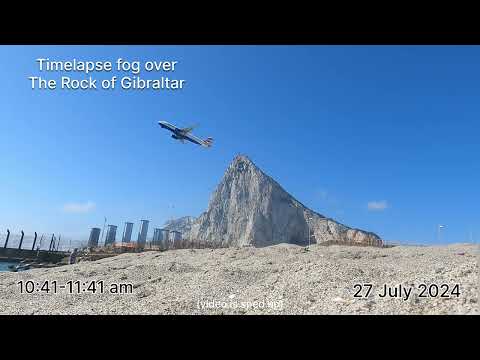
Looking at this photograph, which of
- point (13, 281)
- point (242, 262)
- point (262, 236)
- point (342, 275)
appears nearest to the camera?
point (342, 275)

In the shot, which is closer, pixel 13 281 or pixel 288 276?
pixel 288 276
